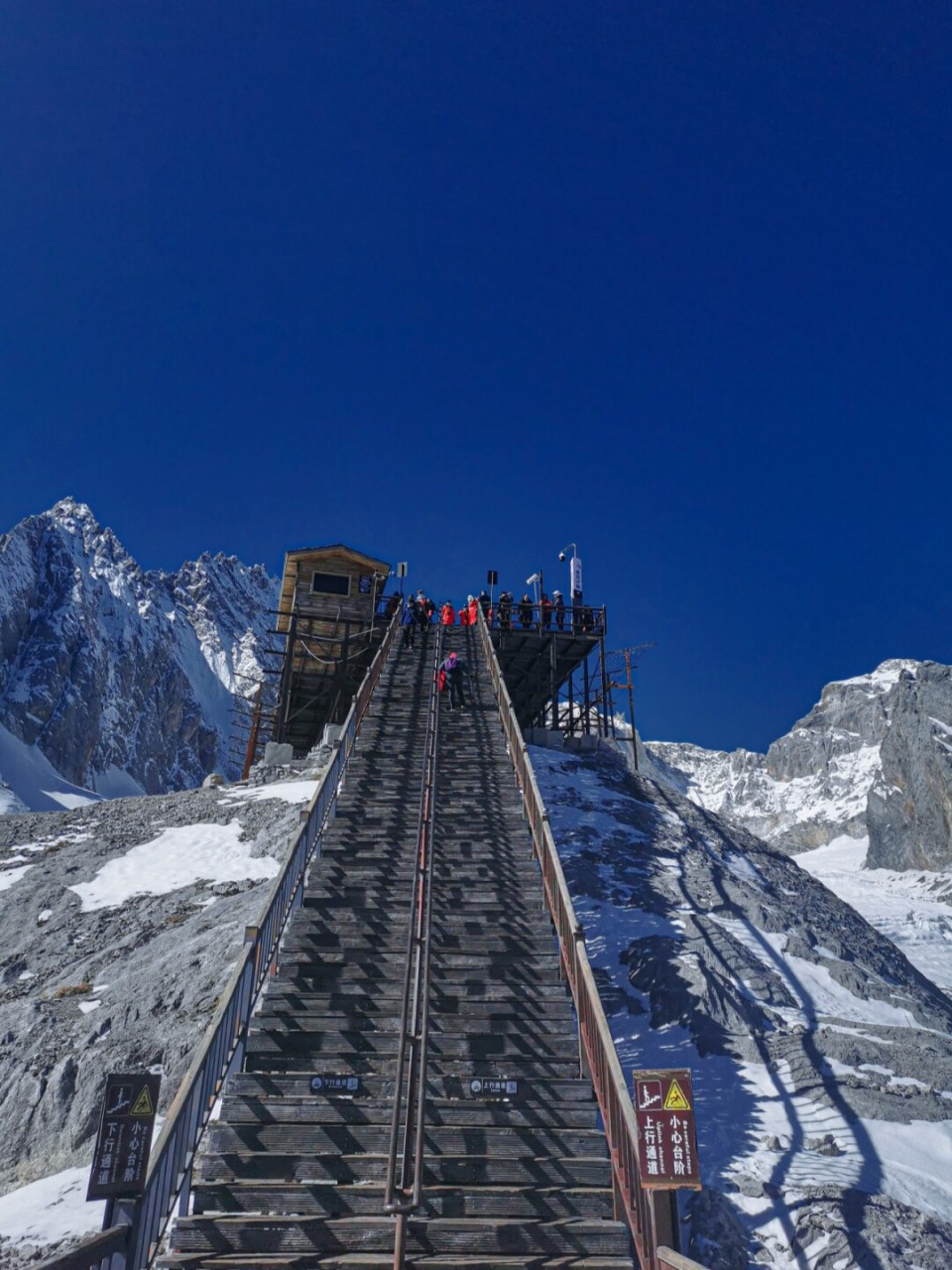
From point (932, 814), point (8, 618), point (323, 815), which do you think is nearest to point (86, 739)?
point (8, 618)

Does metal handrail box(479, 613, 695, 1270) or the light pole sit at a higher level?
the light pole

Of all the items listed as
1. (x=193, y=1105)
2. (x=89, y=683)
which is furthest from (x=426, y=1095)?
(x=89, y=683)

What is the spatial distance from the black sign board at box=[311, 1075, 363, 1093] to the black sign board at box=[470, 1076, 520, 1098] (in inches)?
40.0

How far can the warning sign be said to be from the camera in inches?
209

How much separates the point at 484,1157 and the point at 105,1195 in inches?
114

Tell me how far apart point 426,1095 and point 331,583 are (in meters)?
28.4

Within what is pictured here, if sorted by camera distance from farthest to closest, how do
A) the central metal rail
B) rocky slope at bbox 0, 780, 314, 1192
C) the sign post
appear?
rocky slope at bbox 0, 780, 314, 1192 → the central metal rail → the sign post

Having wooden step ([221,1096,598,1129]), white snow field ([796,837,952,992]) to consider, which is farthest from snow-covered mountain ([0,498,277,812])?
wooden step ([221,1096,598,1129])

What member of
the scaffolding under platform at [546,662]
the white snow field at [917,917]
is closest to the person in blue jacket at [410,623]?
the scaffolding under platform at [546,662]

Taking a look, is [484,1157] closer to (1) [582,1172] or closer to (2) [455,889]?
(1) [582,1172]

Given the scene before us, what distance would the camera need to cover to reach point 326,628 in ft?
111

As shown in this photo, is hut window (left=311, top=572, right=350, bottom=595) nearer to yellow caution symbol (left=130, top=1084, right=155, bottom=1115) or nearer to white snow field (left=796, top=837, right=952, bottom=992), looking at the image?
white snow field (left=796, top=837, right=952, bottom=992)

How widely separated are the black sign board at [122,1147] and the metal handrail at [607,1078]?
3241mm

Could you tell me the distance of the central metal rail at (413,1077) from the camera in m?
5.73
